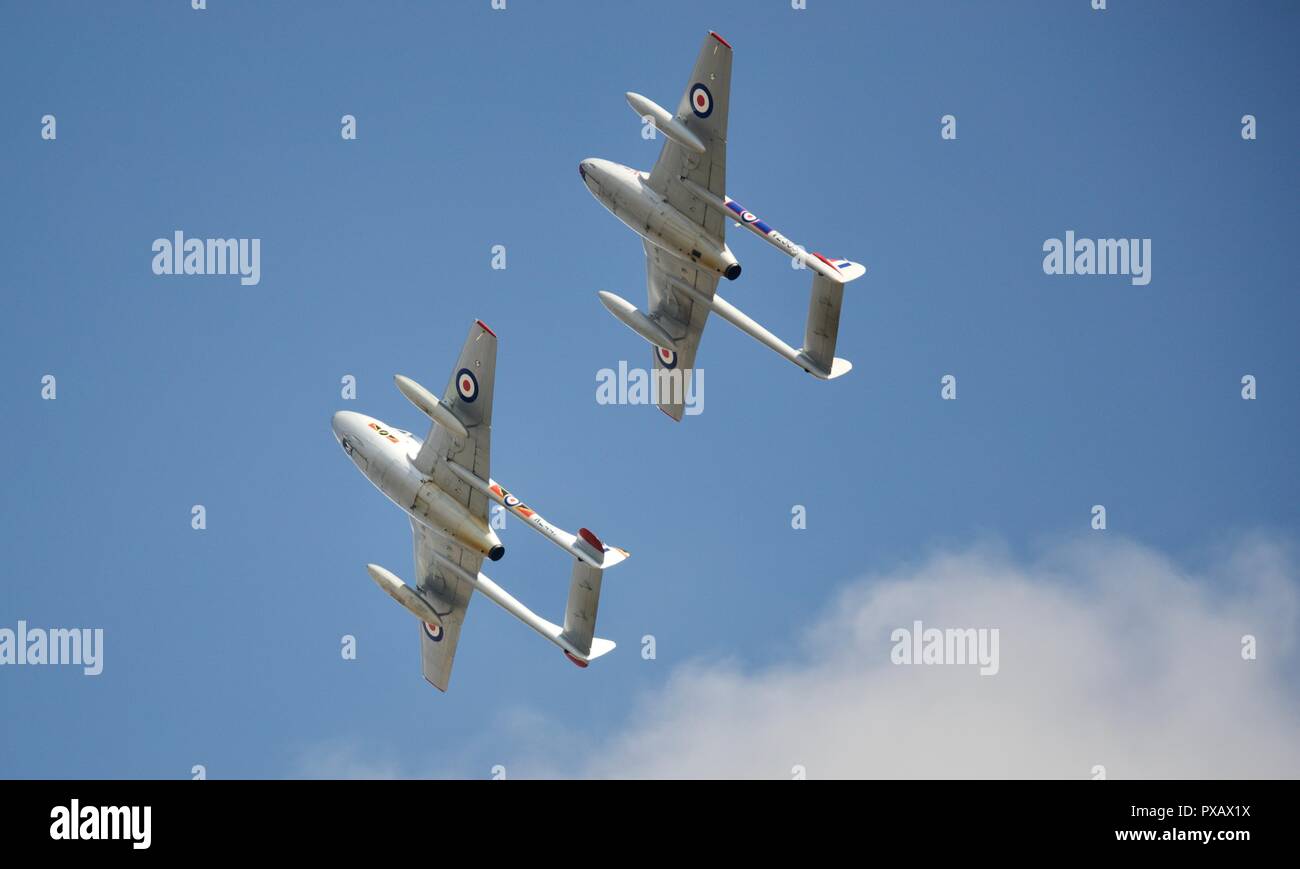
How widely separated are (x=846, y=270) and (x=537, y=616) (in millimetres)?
21086

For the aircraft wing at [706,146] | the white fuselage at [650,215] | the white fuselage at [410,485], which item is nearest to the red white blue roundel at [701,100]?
the aircraft wing at [706,146]

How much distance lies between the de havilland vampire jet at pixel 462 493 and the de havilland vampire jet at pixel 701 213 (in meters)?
13.0

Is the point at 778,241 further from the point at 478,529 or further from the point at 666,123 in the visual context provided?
the point at 478,529

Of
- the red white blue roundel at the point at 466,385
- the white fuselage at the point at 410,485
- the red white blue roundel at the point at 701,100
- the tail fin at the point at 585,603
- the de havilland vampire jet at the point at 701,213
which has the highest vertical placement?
the red white blue roundel at the point at 701,100

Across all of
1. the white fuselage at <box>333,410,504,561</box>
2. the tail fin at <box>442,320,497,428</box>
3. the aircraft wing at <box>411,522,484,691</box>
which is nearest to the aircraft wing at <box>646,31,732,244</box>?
the tail fin at <box>442,320,497,428</box>

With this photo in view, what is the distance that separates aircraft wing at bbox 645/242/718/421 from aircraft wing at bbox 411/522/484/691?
15.4 m

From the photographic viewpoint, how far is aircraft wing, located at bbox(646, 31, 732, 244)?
8756cm

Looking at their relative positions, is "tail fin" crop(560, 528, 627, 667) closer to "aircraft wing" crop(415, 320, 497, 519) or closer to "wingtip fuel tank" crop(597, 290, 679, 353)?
"aircraft wing" crop(415, 320, 497, 519)

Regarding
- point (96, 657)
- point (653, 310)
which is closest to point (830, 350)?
point (653, 310)

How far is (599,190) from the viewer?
92.7 meters

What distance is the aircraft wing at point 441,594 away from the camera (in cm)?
9100

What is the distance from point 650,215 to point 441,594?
20.2 meters

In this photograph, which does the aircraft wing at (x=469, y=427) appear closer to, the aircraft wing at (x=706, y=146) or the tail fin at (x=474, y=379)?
the tail fin at (x=474, y=379)

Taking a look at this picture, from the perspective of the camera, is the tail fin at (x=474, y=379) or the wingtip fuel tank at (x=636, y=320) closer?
the tail fin at (x=474, y=379)
